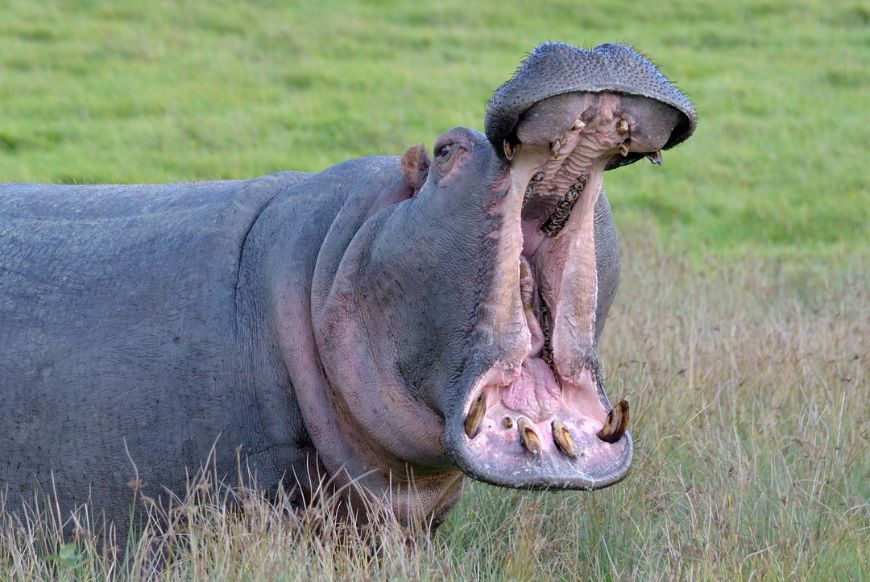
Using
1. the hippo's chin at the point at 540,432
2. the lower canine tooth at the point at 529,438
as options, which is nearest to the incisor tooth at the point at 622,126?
the hippo's chin at the point at 540,432

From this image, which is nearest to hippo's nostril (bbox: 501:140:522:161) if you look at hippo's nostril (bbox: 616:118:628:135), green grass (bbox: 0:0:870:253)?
hippo's nostril (bbox: 616:118:628:135)

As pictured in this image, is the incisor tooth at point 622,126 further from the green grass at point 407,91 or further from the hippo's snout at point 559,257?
the green grass at point 407,91

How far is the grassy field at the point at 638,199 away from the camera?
139 inches

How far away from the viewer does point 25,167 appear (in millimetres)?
9195

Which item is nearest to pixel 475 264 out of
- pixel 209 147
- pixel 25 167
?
pixel 25 167

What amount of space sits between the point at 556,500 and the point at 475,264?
4.14 feet

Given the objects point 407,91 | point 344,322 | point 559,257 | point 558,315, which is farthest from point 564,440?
point 407,91

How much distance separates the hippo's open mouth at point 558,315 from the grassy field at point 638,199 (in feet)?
1.31

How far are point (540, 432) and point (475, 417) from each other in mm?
177

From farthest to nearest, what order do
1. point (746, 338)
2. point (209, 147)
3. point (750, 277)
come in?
A: point (209, 147) < point (750, 277) < point (746, 338)

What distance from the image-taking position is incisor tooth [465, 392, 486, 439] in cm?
300

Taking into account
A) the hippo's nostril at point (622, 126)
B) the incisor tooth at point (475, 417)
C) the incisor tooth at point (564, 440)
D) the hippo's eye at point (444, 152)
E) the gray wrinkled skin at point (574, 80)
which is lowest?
the incisor tooth at point (564, 440)

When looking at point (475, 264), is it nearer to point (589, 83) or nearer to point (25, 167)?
point (589, 83)

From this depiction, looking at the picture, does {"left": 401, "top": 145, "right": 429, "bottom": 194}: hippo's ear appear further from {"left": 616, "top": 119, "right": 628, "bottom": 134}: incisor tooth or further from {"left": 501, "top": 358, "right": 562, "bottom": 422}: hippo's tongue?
{"left": 616, "top": 119, "right": 628, "bottom": 134}: incisor tooth
